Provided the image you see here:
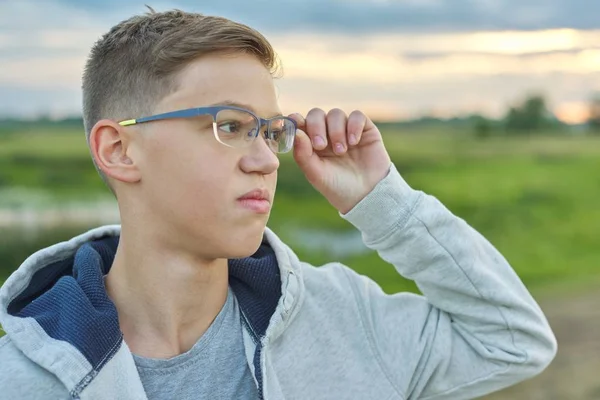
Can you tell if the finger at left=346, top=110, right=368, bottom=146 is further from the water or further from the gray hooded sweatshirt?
the water

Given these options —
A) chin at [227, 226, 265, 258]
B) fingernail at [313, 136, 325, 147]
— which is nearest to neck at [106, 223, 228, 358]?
chin at [227, 226, 265, 258]

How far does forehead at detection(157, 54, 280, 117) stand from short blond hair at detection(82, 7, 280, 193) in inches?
0.7

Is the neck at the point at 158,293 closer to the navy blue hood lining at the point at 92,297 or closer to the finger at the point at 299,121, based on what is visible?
the navy blue hood lining at the point at 92,297

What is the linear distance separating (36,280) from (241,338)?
46 cm

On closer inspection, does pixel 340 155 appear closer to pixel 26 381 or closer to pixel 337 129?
pixel 337 129

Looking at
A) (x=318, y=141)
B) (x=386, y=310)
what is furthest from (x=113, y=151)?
(x=386, y=310)

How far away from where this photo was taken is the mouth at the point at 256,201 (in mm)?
1480

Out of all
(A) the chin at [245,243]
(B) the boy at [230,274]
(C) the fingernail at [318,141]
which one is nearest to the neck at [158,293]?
(B) the boy at [230,274]

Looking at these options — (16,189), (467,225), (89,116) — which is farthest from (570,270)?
(89,116)

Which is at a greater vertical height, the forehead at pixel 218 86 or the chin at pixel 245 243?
the forehead at pixel 218 86

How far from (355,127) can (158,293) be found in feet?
1.87

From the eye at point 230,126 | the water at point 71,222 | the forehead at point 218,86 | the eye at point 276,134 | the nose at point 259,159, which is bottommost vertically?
the water at point 71,222

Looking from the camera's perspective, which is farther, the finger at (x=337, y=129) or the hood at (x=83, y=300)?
the finger at (x=337, y=129)

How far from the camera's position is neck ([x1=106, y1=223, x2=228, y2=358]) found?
→ 5.18 ft
